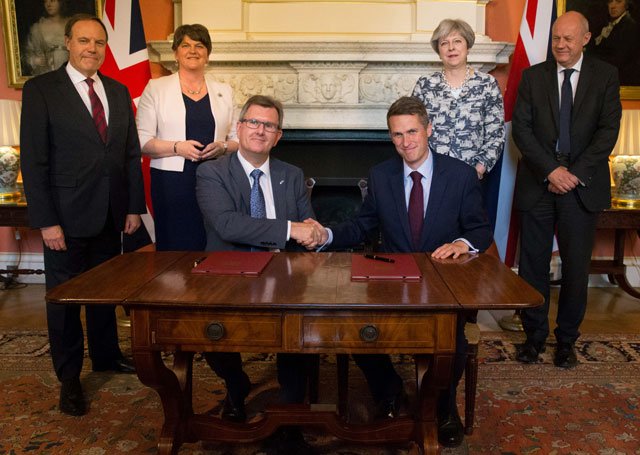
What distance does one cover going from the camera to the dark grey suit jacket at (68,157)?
2428 mm

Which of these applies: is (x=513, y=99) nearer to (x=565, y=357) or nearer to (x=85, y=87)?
(x=565, y=357)

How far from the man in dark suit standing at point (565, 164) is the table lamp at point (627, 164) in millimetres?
951

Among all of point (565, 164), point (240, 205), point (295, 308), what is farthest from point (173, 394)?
point (565, 164)

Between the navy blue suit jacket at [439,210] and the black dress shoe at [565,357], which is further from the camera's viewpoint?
the black dress shoe at [565,357]

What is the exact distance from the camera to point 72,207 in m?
2.52

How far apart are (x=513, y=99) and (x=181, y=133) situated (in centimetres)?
216

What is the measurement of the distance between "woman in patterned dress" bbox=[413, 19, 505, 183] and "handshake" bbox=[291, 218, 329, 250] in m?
1.07

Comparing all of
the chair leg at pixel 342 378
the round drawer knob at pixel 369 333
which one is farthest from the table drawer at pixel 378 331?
the chair leg at pixel 342 378

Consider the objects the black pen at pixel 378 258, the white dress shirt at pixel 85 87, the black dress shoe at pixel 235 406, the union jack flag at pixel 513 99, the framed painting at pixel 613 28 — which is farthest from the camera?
the framed painting at pixel 613 28

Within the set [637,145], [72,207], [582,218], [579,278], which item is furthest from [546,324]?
[72,207]

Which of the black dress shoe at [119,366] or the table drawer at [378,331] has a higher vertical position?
the table drawer at [378,331]

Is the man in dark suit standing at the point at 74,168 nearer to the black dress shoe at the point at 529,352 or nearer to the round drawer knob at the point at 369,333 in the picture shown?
the round drawer knob at the point at 369,333

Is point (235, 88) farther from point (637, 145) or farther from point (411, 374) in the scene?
point (637, 145)

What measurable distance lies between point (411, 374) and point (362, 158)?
1943 millimetres
